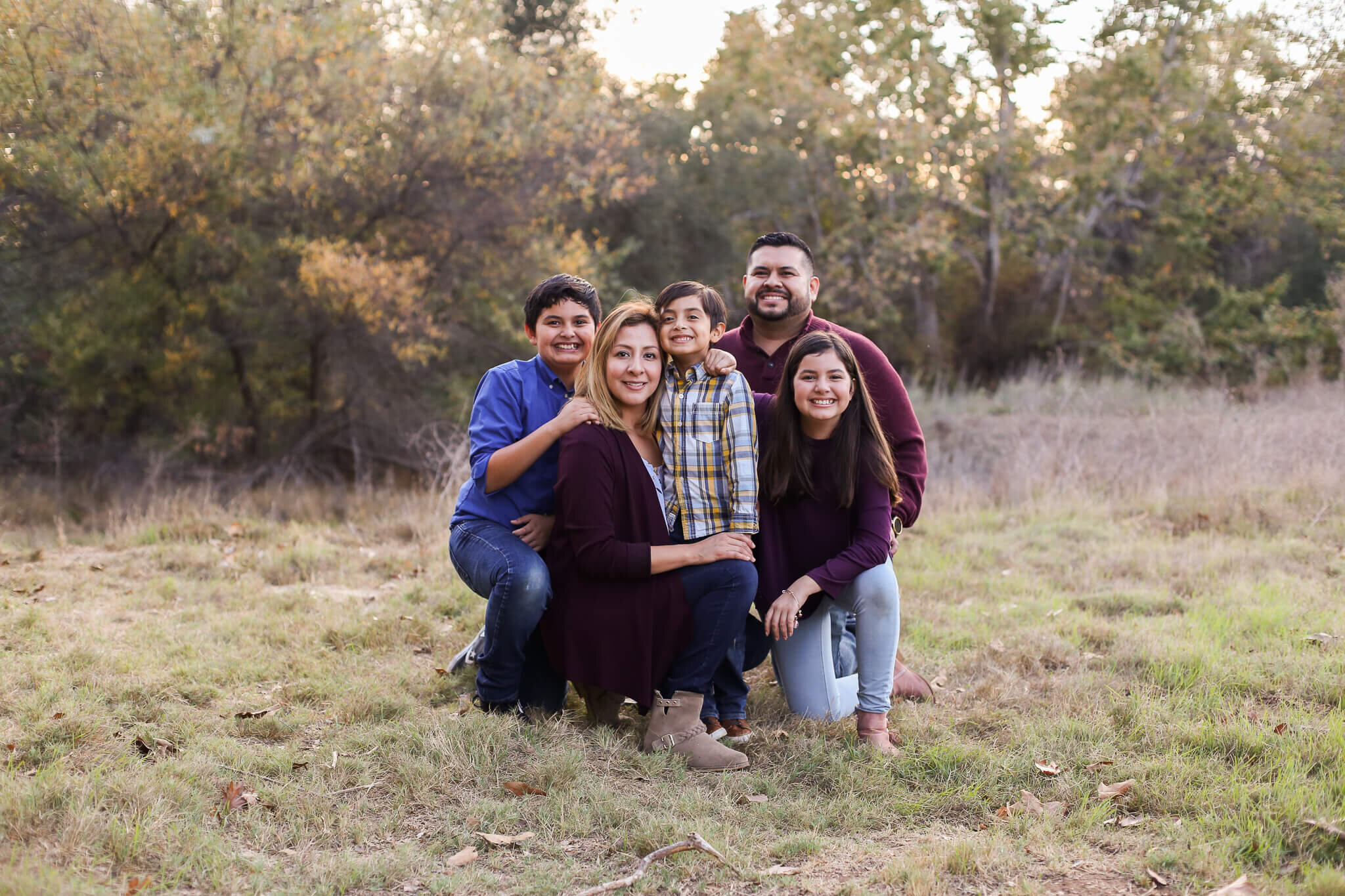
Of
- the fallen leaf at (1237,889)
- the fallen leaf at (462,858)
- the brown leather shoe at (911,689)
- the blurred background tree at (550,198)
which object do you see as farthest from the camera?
the blurred background tree at (550,198)

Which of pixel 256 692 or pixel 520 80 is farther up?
pixel 520 80

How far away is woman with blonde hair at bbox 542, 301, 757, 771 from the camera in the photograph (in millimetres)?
3773

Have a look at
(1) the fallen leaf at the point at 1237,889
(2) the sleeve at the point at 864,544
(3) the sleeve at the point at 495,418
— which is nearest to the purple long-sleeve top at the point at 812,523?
(2) the sleeve at the point at 864,544

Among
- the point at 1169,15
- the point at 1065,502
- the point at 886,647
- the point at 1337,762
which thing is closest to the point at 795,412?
the point at 886,647

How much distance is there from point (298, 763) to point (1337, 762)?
11.5ft

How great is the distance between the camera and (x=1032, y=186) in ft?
59.3

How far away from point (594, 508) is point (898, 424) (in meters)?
1.43

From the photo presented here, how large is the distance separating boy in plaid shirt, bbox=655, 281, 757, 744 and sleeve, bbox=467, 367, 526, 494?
60 cm

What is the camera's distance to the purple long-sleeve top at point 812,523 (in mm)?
3998

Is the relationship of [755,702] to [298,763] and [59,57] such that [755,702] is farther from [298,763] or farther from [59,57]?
[59,57]

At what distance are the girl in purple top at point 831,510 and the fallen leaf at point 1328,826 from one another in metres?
1.32

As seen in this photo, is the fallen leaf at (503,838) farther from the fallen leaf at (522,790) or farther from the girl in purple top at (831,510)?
the girl in purple top at (831,510)

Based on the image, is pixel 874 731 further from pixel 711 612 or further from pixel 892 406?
pixel 892 406

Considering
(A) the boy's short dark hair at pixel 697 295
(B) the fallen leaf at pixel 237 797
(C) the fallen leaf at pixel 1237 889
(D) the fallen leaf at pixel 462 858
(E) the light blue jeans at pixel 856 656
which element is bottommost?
(D) the fallen leaf at pixel 462 858
